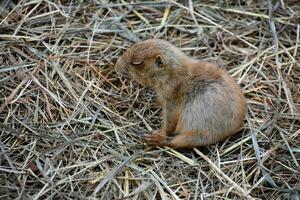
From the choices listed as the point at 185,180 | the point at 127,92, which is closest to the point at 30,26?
the point at 127,92

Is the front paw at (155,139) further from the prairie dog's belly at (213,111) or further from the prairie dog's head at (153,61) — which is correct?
the prairie dog's head at (153,61)

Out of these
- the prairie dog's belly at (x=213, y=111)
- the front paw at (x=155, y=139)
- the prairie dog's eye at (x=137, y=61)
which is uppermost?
the prairie dog's eye at (x=137, y=61)

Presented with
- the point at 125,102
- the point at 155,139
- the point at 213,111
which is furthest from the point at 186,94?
the point at 125,102

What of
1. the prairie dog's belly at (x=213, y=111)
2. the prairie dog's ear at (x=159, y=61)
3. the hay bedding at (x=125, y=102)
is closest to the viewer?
the hay bedding at (x=125, y=102)


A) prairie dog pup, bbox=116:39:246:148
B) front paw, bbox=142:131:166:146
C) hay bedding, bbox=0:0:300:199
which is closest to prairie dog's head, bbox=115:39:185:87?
prairie dog pup, bbox=116:39:246:148

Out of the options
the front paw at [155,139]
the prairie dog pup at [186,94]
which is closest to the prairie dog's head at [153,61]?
the prairie dog pup at [186,94]

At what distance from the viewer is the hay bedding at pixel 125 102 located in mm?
4895

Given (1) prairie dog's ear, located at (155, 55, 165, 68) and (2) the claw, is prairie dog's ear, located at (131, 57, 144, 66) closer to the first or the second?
(1) prairie dog's ear, located at (155, 55, 165, 68)

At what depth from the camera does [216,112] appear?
5.16 m

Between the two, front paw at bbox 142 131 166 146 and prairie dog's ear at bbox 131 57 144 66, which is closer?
front paw at bbox 142 131 166 146

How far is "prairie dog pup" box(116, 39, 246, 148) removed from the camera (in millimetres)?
5180

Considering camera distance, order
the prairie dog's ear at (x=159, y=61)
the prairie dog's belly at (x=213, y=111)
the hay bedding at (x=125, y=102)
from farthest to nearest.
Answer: the prairie dog's ear at (x=159, y=61) < the prairie dog's belly at (x=213, y=111) < the hay bedding at (x=125, y=102)

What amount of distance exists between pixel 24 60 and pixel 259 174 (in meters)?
2.46

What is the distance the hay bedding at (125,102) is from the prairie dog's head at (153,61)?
31 cm
